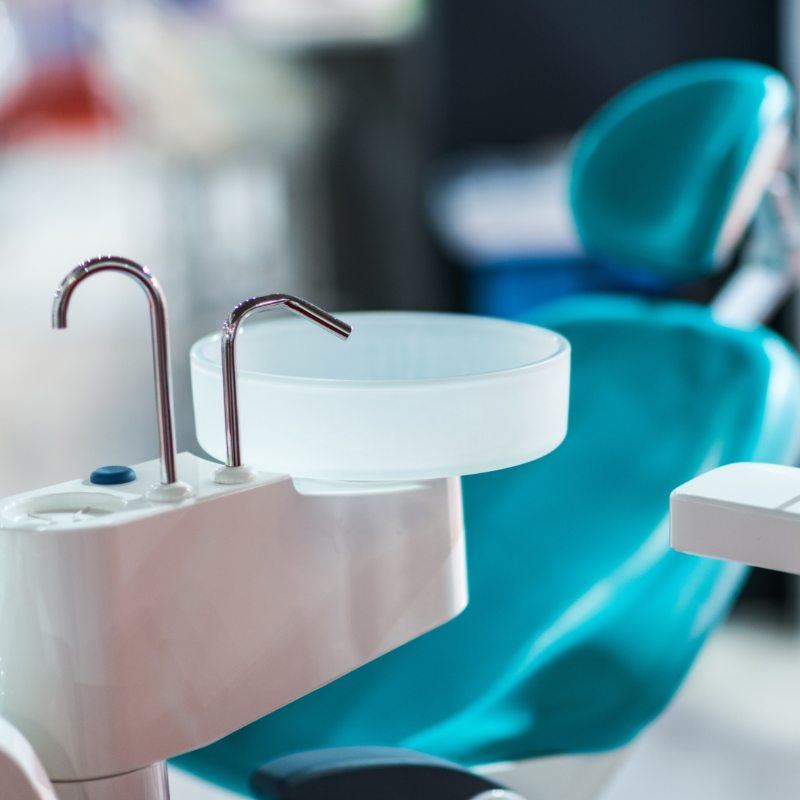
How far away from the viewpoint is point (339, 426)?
722 millimetres

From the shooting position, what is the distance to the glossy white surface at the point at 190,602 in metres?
0.65

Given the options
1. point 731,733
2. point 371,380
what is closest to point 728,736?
point 731,733

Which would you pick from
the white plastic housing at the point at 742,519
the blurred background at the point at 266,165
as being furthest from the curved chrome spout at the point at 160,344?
the blurred background at the point at 266,165

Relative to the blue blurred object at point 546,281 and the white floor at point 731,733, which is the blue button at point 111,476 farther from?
the blue blurred object at point 546,281

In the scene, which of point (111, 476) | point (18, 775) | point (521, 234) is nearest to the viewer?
point (18, 775)

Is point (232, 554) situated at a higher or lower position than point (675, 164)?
lower

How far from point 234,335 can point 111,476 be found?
0.41ft

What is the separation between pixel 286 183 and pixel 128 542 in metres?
2.52

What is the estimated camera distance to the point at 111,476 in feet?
2.40

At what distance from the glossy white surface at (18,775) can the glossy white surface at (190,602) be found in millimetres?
36

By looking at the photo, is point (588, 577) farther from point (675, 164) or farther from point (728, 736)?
point (728, 736)

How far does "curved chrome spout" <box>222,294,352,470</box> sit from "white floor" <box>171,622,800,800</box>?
44.4 inches

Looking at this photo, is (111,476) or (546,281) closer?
Result: (111,476)

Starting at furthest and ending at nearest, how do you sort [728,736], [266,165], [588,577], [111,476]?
[266,165] → [728,736] → [588,577] → [111,476]
